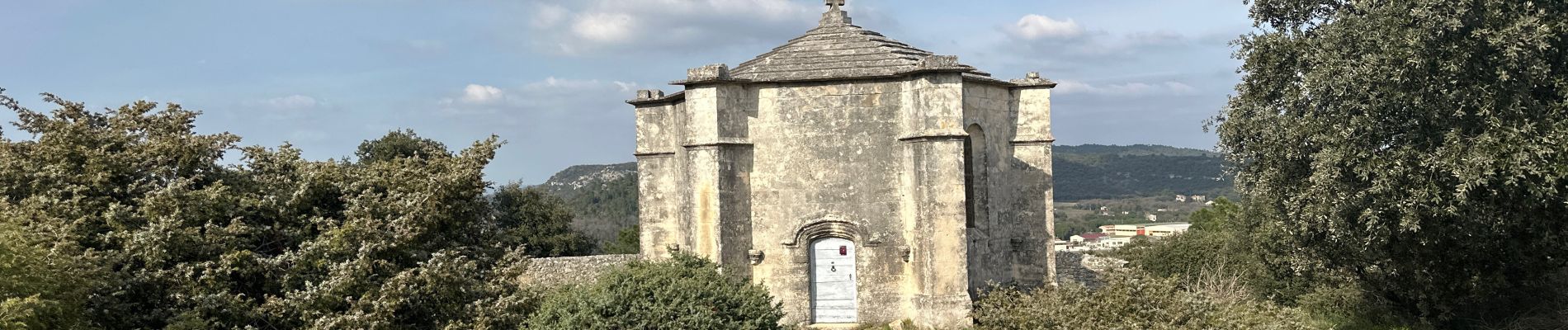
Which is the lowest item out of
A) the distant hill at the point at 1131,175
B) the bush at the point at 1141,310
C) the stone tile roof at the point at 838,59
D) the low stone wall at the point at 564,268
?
the bush at the point at 1141,310

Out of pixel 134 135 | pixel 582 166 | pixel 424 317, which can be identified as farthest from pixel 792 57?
pixel 582 166

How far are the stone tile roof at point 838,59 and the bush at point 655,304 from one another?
5.13m

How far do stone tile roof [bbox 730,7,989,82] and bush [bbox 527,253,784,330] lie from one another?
513 centimetres

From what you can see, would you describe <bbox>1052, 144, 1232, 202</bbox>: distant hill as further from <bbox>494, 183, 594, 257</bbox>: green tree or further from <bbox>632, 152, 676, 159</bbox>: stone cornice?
<bbox>632, 152, 676, 159</bbox>: stone cornice

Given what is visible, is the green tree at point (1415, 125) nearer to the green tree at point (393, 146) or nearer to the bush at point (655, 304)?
the bush at point (655, 304)

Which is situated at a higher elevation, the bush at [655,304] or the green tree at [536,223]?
the green tree at [536,223]

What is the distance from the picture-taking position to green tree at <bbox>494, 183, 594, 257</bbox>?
3847cm

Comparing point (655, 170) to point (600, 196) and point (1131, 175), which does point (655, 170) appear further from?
point (1131, 175)

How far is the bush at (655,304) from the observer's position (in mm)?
13695

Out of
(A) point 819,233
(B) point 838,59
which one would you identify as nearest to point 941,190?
(A) point 819,233

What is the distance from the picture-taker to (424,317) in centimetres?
1551

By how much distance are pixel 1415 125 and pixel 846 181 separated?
817 cm

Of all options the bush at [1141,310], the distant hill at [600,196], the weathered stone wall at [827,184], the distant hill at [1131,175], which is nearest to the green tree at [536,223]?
the distant hill at [600,196]

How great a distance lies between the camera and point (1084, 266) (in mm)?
26750
